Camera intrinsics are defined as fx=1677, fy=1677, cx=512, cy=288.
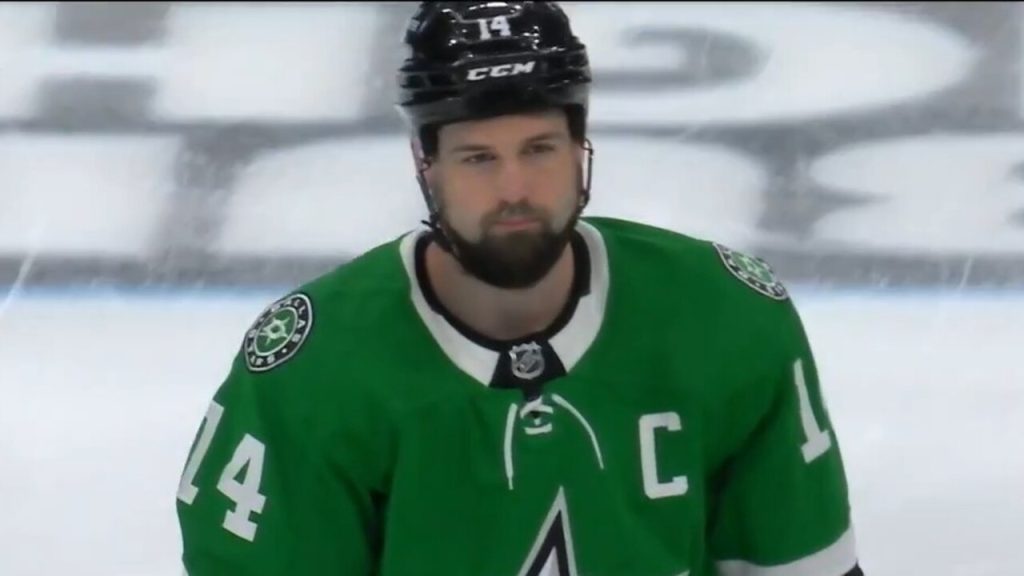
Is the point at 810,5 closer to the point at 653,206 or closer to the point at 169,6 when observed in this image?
the point at 653,206

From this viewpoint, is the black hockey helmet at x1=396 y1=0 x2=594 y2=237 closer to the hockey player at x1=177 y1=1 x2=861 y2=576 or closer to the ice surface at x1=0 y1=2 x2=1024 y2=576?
the hockey player at x1=177 y1=1 x2=861 y2=576

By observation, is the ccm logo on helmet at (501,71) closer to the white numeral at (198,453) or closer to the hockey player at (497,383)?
the hockey player at (497,383)

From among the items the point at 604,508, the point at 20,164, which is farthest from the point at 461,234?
the point at 20,164

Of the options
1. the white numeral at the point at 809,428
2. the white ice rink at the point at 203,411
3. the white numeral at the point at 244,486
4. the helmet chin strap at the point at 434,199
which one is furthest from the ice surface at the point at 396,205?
the helmet chin strap at the point at 434,199

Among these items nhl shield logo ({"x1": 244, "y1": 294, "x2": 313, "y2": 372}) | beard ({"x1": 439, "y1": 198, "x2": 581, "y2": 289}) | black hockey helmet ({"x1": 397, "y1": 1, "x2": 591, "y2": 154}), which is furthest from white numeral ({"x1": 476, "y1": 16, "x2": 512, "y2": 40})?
nhl shield logo ({"x1": 244, "y1": 294, "x2": 313, "y2": 372})

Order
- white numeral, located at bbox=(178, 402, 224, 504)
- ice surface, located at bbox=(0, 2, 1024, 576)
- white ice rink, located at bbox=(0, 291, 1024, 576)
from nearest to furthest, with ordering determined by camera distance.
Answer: white numeral, located at bbox=(178, 402, 224, 504), white ice rink, located at bbox=(0, 291, 1024, 576), ice surface, located at bbox=(0, 2, 1024, 576)

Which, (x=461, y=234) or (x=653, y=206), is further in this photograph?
(x=653, y=206)

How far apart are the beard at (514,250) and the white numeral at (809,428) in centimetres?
21

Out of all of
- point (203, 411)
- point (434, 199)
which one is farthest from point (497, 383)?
point (203, 411)

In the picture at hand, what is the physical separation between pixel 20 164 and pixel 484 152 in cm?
182

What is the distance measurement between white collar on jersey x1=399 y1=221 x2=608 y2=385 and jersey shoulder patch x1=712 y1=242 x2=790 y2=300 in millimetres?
95

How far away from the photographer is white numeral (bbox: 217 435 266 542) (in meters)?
1.11

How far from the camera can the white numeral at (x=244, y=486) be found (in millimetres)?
1107

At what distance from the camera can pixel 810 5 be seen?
3318 millimetres
